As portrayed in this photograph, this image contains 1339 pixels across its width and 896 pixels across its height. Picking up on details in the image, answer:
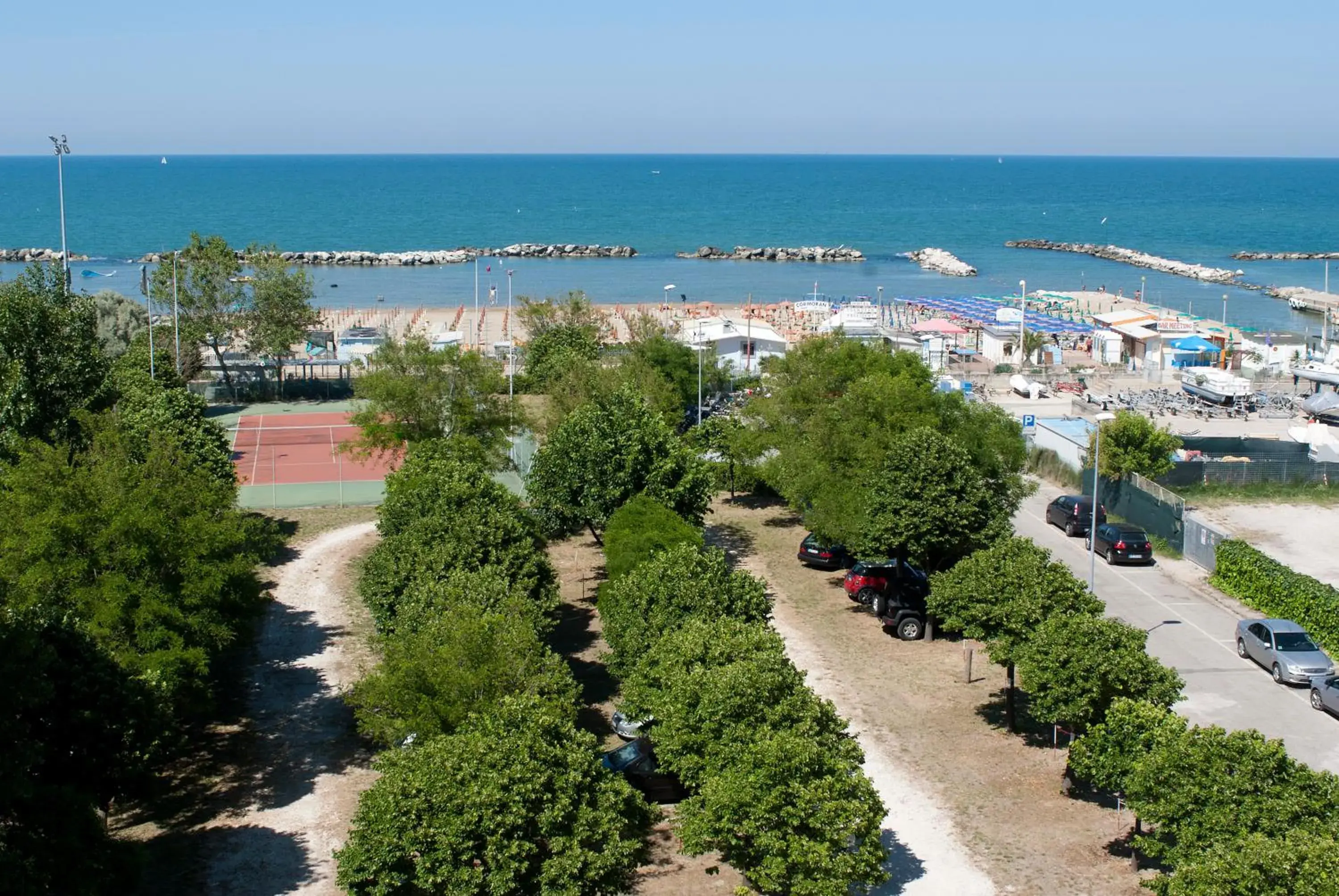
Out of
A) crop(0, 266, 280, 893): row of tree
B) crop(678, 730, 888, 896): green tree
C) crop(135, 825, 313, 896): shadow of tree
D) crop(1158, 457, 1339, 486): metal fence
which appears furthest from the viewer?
crop(1158, 457, 1339, 486): metal fence

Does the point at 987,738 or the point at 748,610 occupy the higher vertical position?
the point at 748,610

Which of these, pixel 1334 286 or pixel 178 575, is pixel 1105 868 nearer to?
pixel 178 575

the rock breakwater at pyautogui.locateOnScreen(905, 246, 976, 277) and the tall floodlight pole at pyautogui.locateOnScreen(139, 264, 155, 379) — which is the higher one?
the rock breakwater at pyautogui.locateOnScreen(905, 246, 976, 277)

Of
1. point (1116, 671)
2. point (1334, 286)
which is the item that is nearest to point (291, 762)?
point (1116, 671)

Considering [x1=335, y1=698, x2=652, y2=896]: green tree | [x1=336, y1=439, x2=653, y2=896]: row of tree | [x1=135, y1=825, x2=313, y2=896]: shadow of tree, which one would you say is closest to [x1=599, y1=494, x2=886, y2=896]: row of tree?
[x1=336, y1=439, x2=653, y2=896]: row of tree

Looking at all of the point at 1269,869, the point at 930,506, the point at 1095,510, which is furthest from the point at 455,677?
the point at 1095,510

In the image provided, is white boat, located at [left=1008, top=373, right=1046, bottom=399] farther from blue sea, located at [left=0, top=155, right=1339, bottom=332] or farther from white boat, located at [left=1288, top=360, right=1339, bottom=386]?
blue sea, located at [left=0, top=155, right=1339, bottom=332]
